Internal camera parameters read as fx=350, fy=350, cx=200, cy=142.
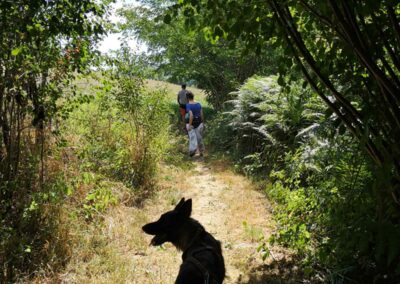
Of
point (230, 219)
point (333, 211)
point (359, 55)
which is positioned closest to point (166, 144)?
point (230, 219)

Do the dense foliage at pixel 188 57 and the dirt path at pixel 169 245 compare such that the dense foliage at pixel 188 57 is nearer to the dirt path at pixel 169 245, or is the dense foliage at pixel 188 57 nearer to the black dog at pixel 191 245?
the dirt path at pixel 169 245

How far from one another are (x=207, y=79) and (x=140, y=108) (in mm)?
10150

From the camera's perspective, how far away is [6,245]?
3633mm

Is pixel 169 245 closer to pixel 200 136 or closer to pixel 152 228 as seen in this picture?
pixel 152 228

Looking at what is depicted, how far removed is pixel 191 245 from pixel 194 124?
8038 millimetres

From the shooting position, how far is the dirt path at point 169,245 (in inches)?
167

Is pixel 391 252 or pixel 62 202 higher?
pixel 391 252

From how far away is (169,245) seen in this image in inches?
205

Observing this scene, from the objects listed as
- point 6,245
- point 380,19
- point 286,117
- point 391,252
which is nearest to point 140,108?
point 286,117

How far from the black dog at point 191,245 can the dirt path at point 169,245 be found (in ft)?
3.79

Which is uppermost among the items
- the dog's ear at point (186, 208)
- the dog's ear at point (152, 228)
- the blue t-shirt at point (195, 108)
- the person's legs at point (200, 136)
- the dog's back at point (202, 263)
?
the blue t-shirt at point (195, 108)

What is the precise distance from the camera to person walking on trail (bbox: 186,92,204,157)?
11000 millimetres

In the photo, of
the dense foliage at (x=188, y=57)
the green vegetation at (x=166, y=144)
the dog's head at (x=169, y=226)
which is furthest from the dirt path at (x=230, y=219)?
the dense foliage at (x=188, y=57)

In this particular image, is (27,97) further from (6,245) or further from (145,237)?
(145,237)
